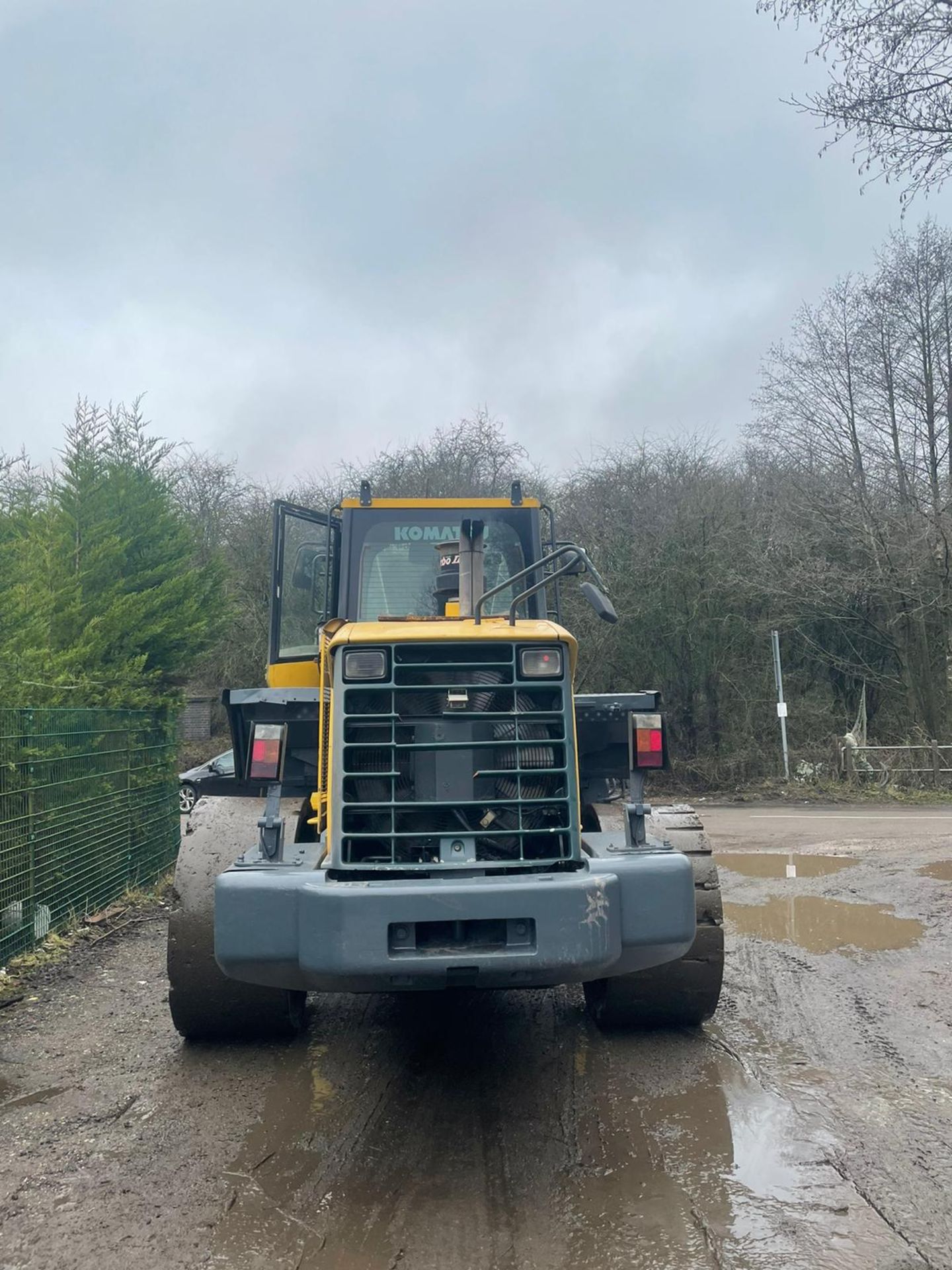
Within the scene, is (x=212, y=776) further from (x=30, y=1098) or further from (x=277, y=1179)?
(x=277, y=1179)

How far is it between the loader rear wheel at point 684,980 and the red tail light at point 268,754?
6.08ft

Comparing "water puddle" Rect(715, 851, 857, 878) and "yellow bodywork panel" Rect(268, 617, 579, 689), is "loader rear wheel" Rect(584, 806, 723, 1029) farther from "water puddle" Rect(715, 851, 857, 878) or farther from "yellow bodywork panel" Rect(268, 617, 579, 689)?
Result: "water puddle" Rect(715, 851, 857, 878)

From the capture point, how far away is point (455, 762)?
14.2ft

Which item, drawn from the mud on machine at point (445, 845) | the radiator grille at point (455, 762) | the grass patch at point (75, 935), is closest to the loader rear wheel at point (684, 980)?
the mud on machine at point (445, 845)

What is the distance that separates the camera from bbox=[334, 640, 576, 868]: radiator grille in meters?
4.22

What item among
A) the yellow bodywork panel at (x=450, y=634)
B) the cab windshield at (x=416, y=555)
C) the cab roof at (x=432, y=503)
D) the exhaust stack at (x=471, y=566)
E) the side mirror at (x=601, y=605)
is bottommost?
the yellow bodywork panel at (x=450, y=634)

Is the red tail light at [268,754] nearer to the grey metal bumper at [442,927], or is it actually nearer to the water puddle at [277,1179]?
the grey metal bumper at [442,927]

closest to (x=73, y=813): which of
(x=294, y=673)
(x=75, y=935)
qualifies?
(x=75, y=935)

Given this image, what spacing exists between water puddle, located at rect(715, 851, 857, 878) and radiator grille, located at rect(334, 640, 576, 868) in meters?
6.59

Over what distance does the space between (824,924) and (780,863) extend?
3217 mm

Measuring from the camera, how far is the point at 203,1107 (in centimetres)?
439

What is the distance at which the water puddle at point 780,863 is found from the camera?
33.9 feet

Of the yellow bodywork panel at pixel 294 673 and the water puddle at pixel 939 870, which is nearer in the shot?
the yellow bodywork panel at pixel 294 673

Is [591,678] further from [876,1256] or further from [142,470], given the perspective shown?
[876,1256]
